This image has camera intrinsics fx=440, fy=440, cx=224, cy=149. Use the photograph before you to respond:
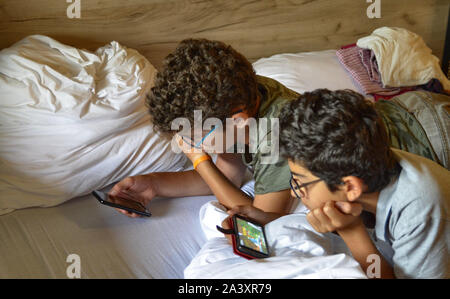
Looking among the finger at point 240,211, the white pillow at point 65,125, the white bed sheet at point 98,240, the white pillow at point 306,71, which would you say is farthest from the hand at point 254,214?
the white pillow at point 306,71

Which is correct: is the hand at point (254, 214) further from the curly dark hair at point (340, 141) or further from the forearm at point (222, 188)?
the curly dark hair at point (340, 141)

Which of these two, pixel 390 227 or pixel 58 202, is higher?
pixel 390 227

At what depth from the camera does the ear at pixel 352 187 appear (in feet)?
2.78

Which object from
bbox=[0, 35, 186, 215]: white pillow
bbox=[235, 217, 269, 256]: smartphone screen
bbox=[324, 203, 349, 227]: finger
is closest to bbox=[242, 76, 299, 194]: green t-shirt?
bbox=[235, 217, 269, 256]: smartphone screen

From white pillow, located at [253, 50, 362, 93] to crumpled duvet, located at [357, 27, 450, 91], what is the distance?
0.44 feet

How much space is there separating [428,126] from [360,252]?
39 cm

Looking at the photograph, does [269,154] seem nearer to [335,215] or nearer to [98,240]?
[335,215]

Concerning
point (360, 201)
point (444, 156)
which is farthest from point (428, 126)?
point (360, 201)

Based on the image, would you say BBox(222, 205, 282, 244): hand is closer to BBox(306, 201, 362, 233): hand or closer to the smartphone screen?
the smartphone screen

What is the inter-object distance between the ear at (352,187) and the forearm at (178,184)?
61 cm

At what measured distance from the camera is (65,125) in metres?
1.29
